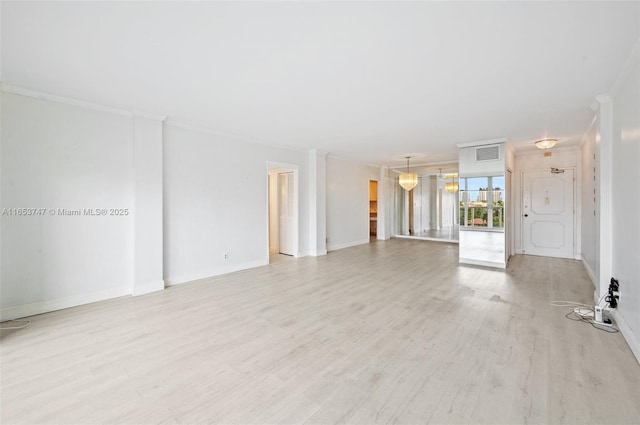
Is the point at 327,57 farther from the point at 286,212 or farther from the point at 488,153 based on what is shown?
the point at 286,212

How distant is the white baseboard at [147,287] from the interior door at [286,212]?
330 cm

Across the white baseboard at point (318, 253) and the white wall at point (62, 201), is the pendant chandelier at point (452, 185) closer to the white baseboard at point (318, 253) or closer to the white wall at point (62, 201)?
the white baseboard at point (318, 253)

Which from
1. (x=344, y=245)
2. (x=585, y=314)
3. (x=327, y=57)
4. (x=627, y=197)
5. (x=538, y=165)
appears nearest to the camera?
(x=327, y=57)

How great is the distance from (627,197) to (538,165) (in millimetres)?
4911

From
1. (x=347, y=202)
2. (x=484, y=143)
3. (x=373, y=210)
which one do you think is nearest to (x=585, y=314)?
(x=484, y=143)

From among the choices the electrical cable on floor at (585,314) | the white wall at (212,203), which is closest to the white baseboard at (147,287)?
the white wall at (212,203)

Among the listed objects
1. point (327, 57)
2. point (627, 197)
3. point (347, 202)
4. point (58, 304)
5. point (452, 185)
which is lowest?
point (58, 304)

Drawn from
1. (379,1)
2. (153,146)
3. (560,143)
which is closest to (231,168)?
(153,146)

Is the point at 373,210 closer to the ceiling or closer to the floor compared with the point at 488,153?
closer to the floor

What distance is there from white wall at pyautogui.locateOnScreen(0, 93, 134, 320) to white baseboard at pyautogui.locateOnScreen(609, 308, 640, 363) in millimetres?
5802

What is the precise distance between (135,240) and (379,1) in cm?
422

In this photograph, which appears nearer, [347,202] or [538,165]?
[538,165]

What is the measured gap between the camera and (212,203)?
5062 mm

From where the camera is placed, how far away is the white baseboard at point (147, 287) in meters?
4.02
